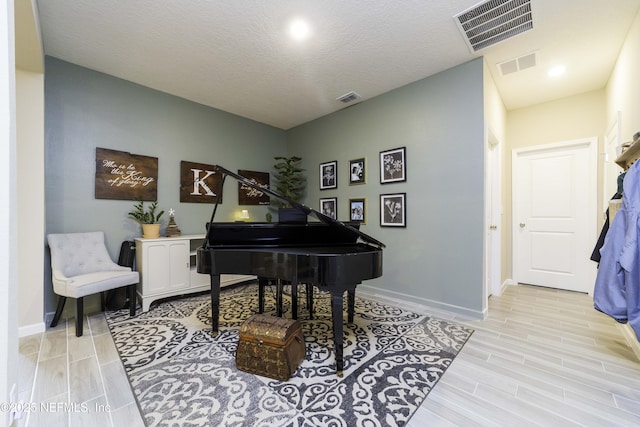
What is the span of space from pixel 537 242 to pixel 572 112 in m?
1.90

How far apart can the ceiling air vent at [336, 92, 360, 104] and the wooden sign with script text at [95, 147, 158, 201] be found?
8.92 feet

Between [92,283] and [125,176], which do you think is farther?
[125,176]

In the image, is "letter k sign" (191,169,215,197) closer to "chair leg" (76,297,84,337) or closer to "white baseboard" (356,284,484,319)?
"chair leg" (76,297,84,337)

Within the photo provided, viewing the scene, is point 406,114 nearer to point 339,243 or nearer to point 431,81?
point 431,81

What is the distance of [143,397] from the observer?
1.52 meters

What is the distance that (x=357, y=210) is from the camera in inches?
149

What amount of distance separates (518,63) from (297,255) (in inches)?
125

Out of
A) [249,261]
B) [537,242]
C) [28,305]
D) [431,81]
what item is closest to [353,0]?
[431,81]

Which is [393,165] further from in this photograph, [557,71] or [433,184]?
[557,71]

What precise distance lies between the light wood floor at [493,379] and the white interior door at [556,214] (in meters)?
1.27

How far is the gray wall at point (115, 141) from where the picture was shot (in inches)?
106

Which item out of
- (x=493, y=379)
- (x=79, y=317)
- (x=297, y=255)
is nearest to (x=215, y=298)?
(x=297, y=255)

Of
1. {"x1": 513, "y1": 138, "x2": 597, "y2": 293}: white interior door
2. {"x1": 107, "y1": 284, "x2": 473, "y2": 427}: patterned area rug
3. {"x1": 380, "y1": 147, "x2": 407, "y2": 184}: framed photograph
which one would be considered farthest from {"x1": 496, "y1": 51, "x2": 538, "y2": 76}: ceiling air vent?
{"x1": 107, "y1": 284, "x2": 473, "y2": 427}: patterned area rug

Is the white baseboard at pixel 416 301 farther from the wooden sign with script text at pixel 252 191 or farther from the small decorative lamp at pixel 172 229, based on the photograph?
the small decorative lamp at pixel 172 229
